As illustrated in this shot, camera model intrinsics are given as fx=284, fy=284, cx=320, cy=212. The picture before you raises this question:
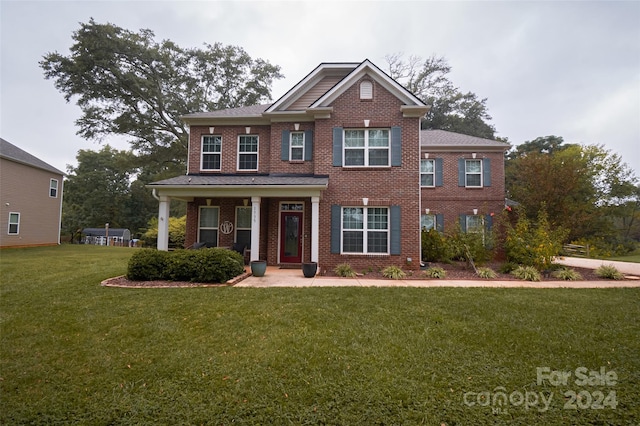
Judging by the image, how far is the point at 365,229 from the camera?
1062cm

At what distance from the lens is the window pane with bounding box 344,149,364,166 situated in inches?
428

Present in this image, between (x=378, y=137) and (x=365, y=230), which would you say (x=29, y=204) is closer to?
(x=365, y=230)

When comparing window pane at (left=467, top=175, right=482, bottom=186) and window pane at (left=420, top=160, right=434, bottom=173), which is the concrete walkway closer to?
window pane at (left=467, top=175, right=482, bottom=186)

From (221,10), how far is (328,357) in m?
15.0

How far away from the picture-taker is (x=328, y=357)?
3.62 meters

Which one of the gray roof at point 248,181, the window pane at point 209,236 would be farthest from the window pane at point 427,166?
the window pane at point 209,236

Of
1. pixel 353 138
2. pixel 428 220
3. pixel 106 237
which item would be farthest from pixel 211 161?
pixel 106 237

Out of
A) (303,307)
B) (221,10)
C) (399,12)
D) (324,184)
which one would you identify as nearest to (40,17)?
(221,10)

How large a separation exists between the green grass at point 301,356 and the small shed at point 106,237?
2972 centimetres

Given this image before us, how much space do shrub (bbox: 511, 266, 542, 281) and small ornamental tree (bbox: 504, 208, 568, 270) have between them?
602 mm

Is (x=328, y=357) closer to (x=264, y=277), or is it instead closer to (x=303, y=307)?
(x=303, y=307)

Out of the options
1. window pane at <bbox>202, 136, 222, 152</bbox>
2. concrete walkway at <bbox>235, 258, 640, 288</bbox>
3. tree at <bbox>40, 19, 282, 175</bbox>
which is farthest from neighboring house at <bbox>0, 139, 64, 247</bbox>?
concrete walkway at <bbox>235, 258, 640, 288</bbox>

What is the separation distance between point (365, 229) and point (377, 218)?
616 millimetres

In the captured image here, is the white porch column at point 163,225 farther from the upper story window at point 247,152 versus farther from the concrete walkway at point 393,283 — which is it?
the concrete walkway at point 393,283
